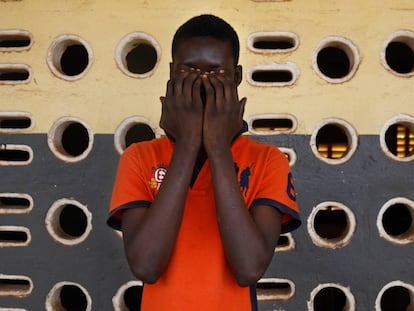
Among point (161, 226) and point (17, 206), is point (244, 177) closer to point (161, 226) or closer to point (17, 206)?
point (161, 226)

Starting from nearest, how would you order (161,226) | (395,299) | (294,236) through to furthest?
1. (161,226)
2. (294,236)
3. (395,299)

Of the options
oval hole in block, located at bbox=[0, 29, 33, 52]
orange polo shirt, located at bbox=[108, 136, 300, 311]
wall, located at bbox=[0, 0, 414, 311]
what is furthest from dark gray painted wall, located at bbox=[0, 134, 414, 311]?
orange polo shirt, located at bbox=[108, 136, 300, 311]

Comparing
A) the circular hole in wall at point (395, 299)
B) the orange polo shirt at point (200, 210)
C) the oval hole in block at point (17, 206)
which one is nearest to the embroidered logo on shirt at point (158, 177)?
the orange polo shirt at point (200, 210)

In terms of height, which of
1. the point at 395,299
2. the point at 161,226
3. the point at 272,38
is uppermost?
the point at 272,38

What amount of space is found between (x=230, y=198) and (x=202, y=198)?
94 mm

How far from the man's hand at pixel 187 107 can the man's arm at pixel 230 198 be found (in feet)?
0.04

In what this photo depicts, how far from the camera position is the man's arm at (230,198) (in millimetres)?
763

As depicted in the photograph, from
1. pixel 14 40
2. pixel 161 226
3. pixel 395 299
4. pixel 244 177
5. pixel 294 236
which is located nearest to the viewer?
pixel 161 226

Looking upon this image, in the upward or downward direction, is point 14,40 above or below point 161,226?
above

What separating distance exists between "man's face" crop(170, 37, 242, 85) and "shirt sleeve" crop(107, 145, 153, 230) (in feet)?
0.51

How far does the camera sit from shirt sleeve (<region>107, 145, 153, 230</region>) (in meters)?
0.83

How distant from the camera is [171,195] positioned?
77 centimetres

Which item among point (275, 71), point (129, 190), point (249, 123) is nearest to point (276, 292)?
point (249, 123)

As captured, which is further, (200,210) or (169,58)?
(169,58)
